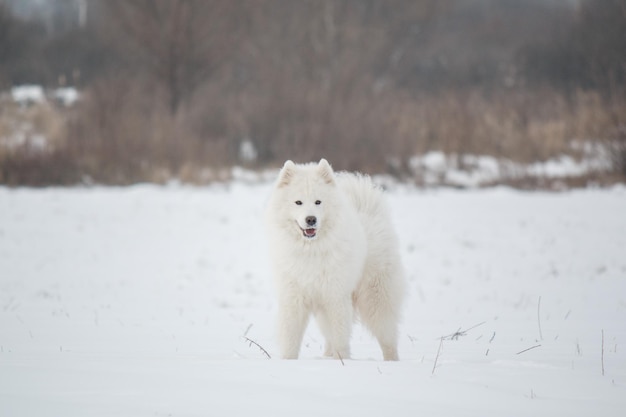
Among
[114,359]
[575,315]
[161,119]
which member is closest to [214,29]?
[161,119]

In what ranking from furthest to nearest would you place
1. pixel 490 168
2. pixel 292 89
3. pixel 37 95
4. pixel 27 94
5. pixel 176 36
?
pixel 27 94
pixel 37 95
pixel 176 36
pixel 292 89
pixel 490 168

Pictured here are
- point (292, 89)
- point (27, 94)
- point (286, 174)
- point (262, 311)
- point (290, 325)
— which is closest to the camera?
point (290, 325)

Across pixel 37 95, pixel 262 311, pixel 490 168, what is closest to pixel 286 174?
pixel 262 311

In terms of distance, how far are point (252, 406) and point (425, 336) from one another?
312 cm

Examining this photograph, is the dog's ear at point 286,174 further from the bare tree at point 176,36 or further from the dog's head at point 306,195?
the bare tree at point 176,36

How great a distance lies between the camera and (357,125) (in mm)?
15797

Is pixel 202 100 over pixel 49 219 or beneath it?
over

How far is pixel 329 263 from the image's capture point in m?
4.33

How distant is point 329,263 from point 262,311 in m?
2.84

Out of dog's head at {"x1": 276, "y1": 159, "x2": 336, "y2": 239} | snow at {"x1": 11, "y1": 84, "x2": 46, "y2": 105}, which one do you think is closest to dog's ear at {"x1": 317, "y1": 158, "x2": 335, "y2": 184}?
dog's head at {"x1": 276, "y1": 159, "x2": 336, "y2": 239}

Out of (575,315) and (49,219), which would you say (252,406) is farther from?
(49,219)

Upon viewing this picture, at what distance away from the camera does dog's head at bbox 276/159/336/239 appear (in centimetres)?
433

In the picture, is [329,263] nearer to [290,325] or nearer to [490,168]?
[290,325]

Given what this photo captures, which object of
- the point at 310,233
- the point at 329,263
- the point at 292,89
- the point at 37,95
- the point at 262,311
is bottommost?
the point at 262,311
